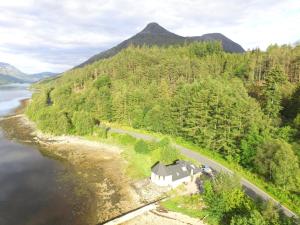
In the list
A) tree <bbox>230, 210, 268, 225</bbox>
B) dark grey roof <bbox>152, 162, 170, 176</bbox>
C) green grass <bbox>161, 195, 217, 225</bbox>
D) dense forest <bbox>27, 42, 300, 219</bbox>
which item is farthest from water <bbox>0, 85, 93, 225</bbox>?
tree <bbox>230, 210, 268, 225</bbox>

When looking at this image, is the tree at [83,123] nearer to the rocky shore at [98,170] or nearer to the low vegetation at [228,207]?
the rocky shore at [98,170]

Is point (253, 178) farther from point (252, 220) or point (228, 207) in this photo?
point (252, 220)

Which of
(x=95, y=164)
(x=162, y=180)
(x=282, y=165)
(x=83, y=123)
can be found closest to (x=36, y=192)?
(x=95, y=164)

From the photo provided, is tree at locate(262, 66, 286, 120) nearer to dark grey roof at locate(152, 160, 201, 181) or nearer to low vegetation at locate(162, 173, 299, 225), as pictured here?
dark grey roof at locate(152, 160, 201, 181)

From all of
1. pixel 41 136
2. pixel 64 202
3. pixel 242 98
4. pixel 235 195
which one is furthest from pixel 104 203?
pixel 41 136

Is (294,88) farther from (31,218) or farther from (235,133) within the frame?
(31,218)

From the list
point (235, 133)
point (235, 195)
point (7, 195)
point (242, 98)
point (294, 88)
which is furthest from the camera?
point (294, 88)

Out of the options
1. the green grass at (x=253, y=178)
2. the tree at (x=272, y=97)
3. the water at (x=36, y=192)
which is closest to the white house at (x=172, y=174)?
the green grass at (x=253, y=178)
